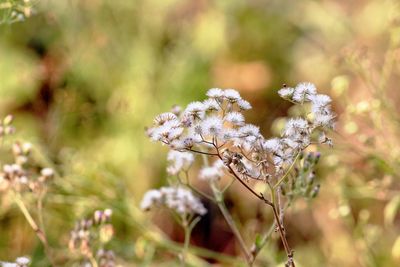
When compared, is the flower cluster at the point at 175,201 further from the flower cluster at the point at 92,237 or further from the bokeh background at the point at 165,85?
the bokeh background at the point at 165,85

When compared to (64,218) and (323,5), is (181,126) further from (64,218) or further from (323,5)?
(323,5)

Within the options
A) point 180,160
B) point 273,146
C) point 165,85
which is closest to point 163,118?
point 273,146

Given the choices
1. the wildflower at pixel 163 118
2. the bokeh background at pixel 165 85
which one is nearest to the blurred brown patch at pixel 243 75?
the bokeh background at pixel 165 85

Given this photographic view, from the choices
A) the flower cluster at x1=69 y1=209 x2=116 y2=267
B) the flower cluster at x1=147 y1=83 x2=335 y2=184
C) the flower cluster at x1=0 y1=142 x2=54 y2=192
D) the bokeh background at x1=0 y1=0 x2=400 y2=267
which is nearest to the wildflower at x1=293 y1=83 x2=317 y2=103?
the flower cluster at x1=147 y1=83 x2=335 y2=184

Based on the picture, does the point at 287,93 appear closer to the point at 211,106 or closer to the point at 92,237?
the point at 211,106

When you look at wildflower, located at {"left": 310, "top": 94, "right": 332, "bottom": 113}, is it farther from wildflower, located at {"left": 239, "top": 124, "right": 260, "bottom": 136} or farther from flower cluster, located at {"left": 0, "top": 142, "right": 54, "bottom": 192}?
flower cluster, located at {"left": 0, "top": 142, "right": 54, "bottom": 192}
